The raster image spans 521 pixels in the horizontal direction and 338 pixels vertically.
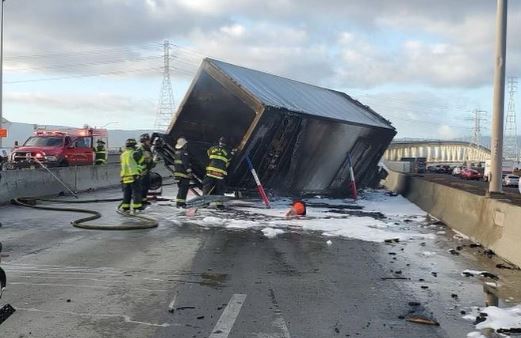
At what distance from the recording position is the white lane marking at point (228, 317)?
16.0 feet

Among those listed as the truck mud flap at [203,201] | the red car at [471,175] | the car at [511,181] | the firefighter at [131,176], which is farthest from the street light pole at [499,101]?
the red car at [471,175]

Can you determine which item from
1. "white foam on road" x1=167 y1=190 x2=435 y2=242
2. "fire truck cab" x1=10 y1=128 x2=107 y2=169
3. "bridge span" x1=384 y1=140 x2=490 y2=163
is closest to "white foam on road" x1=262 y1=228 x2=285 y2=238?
"white foam on road" x1=167 y1=190 x2=435 y2=242

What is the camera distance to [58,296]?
596cm

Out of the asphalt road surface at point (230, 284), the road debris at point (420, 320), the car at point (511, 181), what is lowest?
the car at point (511, 181)

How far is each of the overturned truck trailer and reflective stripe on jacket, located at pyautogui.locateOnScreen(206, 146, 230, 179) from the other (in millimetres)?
472

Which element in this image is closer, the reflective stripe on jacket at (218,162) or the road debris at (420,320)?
the road debris at (420,320)

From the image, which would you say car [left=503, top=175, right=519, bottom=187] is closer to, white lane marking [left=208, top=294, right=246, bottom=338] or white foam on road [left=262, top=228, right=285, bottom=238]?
white foam on road [left=262, top=228, right=285, bottom=238]

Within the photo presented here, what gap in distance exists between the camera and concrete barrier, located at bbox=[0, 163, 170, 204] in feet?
51.5

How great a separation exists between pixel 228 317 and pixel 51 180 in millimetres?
14324

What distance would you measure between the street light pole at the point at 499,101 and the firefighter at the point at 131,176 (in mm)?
7864

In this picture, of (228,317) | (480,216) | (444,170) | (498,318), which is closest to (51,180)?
(480,216)

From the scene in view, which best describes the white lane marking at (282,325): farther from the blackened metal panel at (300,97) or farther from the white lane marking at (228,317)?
the blackened metal panel at (300,97)

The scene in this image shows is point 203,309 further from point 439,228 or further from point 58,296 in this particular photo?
point 439,228

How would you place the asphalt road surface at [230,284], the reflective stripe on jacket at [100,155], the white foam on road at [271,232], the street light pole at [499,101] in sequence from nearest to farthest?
the asphalt road surface at [230,284] → the street light pole at [499,101] → the white foam on road at [271,232] → the reflective stripe on jacket at [100,155]
